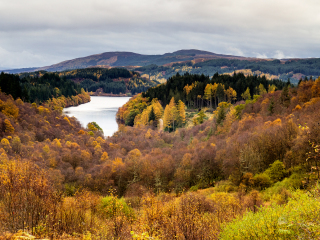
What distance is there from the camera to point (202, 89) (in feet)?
413

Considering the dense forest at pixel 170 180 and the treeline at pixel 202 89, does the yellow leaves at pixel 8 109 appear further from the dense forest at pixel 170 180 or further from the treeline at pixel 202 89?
the treeline at pixel 202 89

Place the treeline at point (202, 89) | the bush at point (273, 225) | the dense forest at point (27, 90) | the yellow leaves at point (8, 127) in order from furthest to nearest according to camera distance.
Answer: the treeline at point (202, 89) < the dense forest at point (27, 90) < the yellow leaves at point (8, 127) < the bush at point (273, 225)

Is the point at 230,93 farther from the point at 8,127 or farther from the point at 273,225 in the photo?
the point at 273,225

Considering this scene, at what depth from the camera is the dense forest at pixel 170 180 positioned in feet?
45.2

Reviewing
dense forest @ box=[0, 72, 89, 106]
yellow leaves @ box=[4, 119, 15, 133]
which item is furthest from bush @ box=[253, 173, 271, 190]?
dense forest @ box=[0, 72, 89, 106]

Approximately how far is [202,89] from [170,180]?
86.9 m

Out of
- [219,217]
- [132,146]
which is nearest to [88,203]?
[219,217]

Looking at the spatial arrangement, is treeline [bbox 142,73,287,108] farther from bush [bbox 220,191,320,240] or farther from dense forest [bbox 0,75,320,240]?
bush [bbox 220,191,320,240]

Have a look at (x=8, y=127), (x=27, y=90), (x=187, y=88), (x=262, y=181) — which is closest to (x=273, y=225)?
(x=262, y=181)

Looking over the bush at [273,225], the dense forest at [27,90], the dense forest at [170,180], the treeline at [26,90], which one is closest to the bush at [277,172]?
the dense forest at [170,180]

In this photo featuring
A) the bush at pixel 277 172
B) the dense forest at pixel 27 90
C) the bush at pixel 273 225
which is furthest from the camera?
the dense forest at pixel 27 90

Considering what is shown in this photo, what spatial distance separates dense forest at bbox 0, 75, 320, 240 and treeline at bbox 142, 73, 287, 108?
336 inches

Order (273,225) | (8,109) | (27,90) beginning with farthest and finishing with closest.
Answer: (27,90), (8,109), (273,225)

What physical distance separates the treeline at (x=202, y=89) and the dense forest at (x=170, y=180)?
8527 mm
